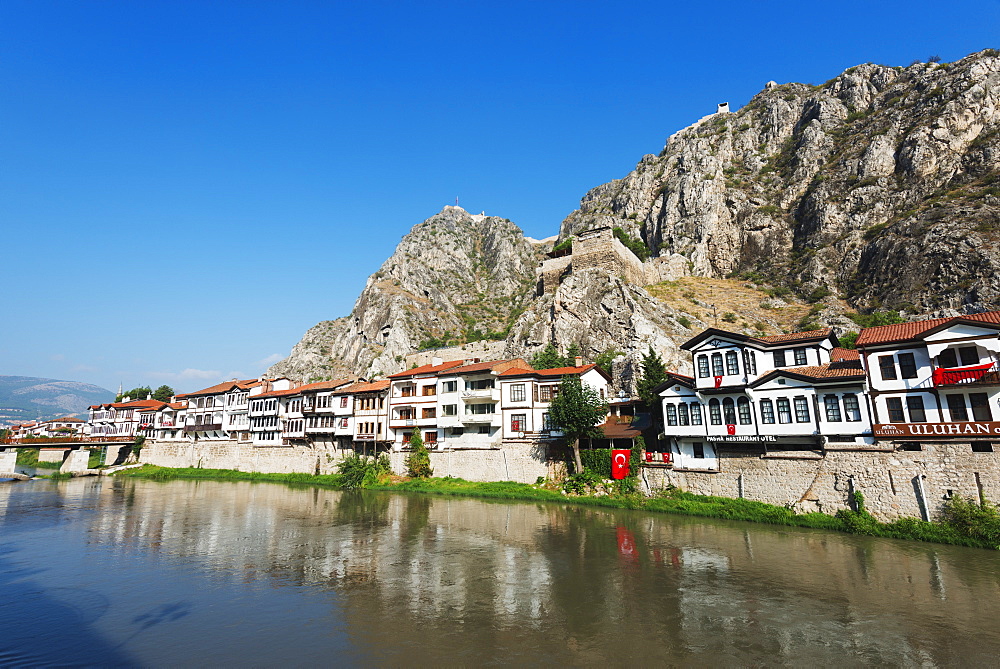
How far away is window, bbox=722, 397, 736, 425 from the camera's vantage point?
3725 cm

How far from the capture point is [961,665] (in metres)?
14.7

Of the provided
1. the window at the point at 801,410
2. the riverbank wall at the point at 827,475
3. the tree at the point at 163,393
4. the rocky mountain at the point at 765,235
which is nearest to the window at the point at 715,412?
the riverbank wall at the point at 827,475

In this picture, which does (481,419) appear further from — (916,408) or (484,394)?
(916,408)

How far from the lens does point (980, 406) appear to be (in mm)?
28781

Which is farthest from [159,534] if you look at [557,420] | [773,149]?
[773,149]

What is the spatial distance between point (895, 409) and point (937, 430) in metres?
2.83

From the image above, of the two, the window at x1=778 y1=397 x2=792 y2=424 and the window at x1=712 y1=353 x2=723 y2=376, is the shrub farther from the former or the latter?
the window at x1=778 y1=397 x2=792 y2=424

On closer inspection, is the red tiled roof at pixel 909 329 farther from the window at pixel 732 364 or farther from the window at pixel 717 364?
the window at pixel 717 364

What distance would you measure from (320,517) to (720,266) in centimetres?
10817

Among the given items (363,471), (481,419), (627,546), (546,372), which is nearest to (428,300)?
(363,471)

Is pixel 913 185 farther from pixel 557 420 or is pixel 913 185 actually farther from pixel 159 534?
pixel 159 534

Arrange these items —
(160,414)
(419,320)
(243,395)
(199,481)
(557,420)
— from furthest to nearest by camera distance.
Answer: (419,320) < (160,414) < (243,395) < (199,481) < (557,420)

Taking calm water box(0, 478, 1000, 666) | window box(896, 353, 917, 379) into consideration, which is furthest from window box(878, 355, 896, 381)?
calm water box(0, 478, 1000, 666)

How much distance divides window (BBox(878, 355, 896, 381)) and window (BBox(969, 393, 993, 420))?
12.5ft
